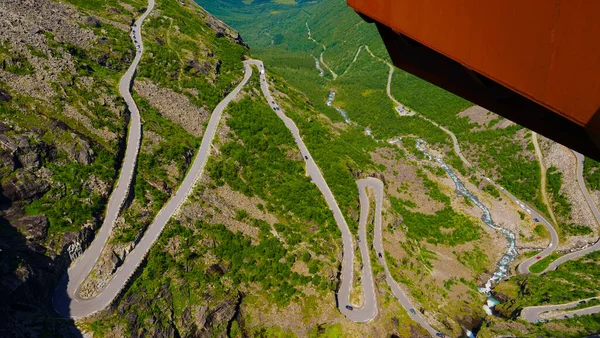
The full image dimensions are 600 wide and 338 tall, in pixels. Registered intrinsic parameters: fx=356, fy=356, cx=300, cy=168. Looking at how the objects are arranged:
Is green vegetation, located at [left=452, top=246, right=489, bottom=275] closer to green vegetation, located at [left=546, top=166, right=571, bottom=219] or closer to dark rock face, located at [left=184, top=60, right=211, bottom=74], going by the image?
green vegetation, located at [left=546, top=166, right=571, bottom=219]

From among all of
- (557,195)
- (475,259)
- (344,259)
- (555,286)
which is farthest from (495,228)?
(344,259)

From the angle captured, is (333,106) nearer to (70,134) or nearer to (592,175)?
(592,175)

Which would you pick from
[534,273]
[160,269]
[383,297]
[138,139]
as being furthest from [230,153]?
[534,273]

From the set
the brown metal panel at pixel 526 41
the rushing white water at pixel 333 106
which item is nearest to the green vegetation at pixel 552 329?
the brown metal panel at pixel 526 41

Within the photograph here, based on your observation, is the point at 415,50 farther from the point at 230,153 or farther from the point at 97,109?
the point at 97,109

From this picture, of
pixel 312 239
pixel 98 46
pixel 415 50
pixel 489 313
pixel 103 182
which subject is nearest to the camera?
pixel 415 50

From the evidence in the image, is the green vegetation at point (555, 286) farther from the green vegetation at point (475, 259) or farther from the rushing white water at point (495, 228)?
the green vegetation at point (475, 259)

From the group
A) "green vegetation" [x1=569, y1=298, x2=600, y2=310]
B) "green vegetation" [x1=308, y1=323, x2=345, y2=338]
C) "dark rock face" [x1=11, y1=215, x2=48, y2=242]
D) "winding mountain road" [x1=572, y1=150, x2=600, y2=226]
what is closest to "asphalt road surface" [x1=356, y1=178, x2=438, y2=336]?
"green vegetation" [x1=308, y1=323, x2=345, y2=338]
